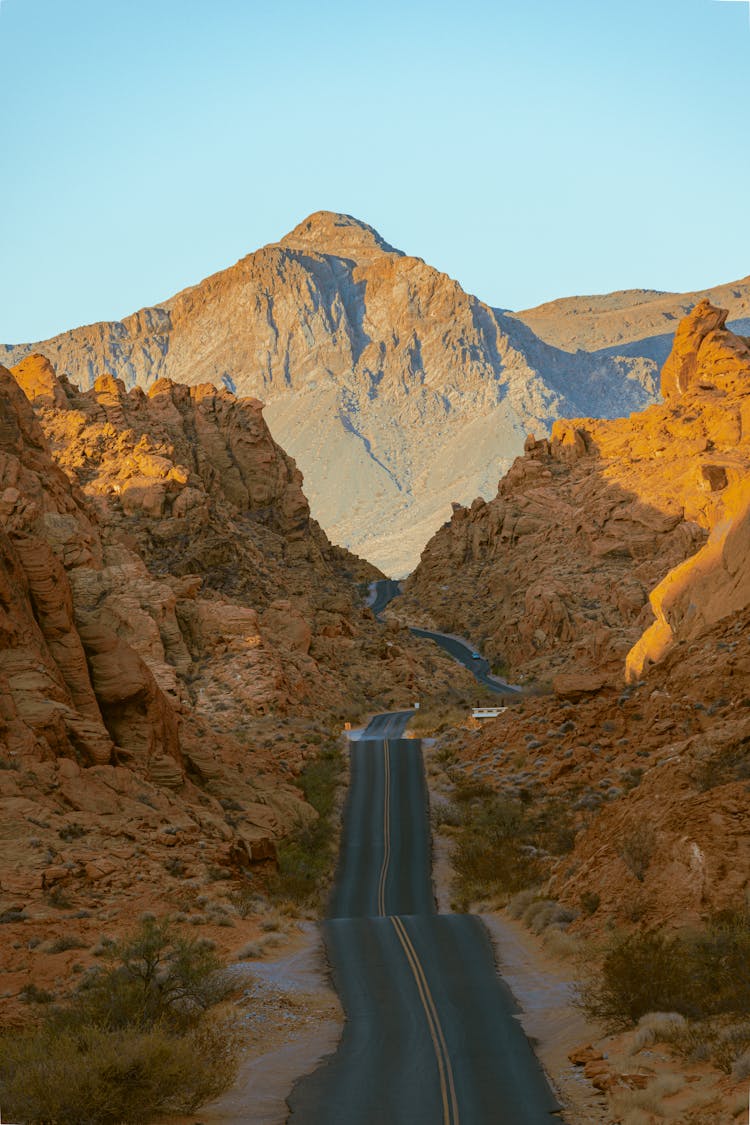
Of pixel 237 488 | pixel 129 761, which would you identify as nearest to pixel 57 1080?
pixel 129 761

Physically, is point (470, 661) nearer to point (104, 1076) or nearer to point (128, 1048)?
point (128, 1048)

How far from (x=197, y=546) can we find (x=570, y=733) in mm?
39669

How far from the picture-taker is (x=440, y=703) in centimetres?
8438

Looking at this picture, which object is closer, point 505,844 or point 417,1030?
point 417,1030

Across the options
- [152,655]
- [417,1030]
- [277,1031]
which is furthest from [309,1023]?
[152,655]

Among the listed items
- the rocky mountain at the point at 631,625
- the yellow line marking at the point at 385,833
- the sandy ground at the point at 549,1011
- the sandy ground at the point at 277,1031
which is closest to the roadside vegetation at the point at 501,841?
the rocky mountain at the point at 631,625

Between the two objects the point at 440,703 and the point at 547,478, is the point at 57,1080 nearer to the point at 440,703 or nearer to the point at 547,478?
the point at 440,703

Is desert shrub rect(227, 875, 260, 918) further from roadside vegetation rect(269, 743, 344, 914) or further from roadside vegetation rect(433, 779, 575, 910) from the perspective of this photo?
roadside vegetation rect(433, 779, 575, 910)

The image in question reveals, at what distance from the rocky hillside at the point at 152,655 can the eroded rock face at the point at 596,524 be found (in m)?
11.4

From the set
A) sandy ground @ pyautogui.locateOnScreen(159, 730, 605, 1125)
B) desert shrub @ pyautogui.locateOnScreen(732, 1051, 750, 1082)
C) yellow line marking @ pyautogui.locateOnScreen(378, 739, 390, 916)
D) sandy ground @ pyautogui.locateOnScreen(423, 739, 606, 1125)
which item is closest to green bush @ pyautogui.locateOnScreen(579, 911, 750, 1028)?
sandy ground @ pyautogui.locateOnScreen(423, 739, 606, 1125)

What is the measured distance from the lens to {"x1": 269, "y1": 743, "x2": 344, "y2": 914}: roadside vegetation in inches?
1503

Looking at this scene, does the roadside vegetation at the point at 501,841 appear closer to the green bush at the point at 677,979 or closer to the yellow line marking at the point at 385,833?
the yellow line marking at the point at 385,833

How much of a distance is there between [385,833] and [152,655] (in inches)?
635

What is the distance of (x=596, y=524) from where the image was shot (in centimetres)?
11294
